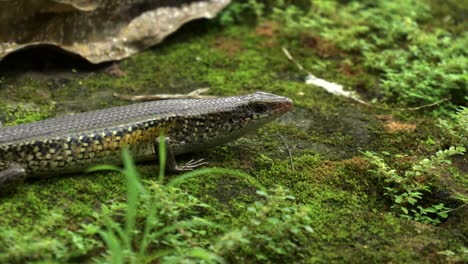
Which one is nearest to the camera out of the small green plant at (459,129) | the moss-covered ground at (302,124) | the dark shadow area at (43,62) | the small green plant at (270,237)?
the small green plant at (270,237)

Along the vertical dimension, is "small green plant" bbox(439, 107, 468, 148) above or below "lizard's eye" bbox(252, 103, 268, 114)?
below

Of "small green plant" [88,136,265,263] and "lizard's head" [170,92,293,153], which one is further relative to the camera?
"lizard's head" [170,92,293,153]

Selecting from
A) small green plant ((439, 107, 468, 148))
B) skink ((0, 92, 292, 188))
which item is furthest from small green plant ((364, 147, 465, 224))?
skink ((0, 92, 292, 188))

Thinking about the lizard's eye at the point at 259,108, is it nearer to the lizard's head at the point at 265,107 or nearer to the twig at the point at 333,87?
the lizard's head at the point at 265,107

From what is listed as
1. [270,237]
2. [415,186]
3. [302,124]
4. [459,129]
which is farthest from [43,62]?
[459,129]

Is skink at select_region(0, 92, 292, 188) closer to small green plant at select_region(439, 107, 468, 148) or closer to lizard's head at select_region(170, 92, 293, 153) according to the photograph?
lizard's head at select_region(170, 92, 293, 153)

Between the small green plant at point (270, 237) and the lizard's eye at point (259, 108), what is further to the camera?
the lizard's eye at point (259, 108)

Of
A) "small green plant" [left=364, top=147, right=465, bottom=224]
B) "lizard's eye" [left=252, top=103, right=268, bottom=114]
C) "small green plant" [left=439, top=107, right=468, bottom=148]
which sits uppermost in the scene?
"lizard's eye" [left=252, top=103, right=268, bottom=114]

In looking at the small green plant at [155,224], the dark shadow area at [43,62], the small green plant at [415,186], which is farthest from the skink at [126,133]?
the dark shadow area at [43,62]

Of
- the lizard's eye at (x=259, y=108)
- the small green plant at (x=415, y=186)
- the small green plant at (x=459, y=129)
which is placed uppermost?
the lizard's eye at (x=259, y=108)
